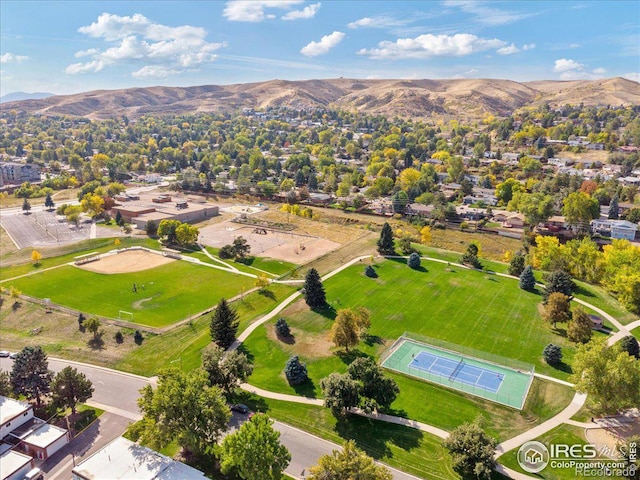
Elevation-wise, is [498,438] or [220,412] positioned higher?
[220,412]

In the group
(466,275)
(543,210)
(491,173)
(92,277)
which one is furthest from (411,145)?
(92,277)

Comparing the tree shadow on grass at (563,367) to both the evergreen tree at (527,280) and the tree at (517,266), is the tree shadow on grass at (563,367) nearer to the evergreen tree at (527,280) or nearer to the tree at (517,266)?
the evergreen tree at (527,280)

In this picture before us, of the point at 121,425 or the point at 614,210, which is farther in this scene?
the point at 614,210

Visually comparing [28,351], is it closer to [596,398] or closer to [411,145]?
[596,398]

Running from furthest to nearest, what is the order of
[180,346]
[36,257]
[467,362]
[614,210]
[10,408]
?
[614,210]
[36,257]
[180,346]
[467,362]
[10,408]

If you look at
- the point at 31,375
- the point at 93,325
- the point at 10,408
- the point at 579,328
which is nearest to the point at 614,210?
the point at 579,328

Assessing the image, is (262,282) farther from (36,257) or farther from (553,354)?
(36,257)
